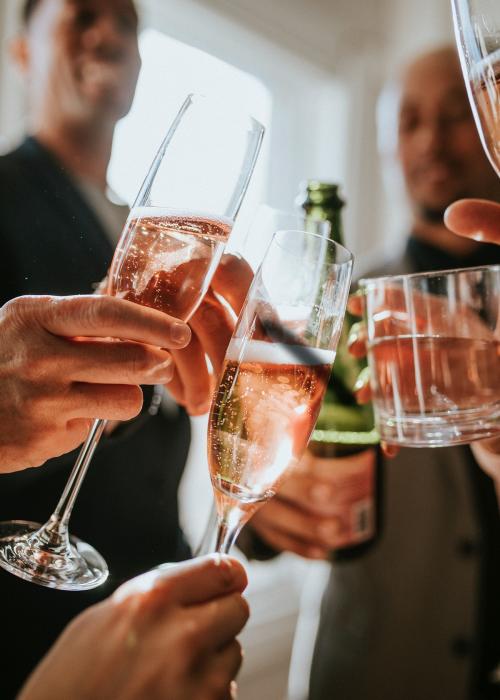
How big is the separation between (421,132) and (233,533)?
1034 mm

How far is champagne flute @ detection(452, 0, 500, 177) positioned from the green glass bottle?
1.36 ft

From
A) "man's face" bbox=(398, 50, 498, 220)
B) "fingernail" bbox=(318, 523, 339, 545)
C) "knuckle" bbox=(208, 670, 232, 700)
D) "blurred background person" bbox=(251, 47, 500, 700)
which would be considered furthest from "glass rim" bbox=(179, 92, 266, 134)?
"man's face" bbox=(398, 50, 498, 220)

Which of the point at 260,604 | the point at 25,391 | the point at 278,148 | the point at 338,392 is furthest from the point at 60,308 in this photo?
the point at 260,604

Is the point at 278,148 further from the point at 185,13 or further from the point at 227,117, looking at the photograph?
the point at 227,117

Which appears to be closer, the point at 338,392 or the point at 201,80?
the point at 201,80

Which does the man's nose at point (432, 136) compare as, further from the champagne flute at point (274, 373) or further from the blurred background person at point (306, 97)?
the champagne flute at point (274, 373)

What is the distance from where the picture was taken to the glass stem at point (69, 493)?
398 millimetres

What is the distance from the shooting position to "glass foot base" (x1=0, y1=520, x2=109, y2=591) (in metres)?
0.37

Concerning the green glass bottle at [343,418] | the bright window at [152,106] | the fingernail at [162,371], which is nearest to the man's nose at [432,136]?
the green glass bottle at [343,418]

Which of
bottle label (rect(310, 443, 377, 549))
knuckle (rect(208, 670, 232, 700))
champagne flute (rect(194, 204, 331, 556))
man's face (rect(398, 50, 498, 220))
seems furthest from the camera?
man's face (rect(398, 50, 498, 220))

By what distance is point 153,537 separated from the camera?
54cm

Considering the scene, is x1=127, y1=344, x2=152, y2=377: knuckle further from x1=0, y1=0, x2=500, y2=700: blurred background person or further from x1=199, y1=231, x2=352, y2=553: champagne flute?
x1=0, y1=0, x2=500, y2=700: blurred background person

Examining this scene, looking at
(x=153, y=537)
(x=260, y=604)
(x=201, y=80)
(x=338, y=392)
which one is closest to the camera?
(x=153, y=537)

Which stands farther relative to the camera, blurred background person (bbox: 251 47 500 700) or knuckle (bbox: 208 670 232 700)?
blurred background person (bbox: 251 47 500 700)
